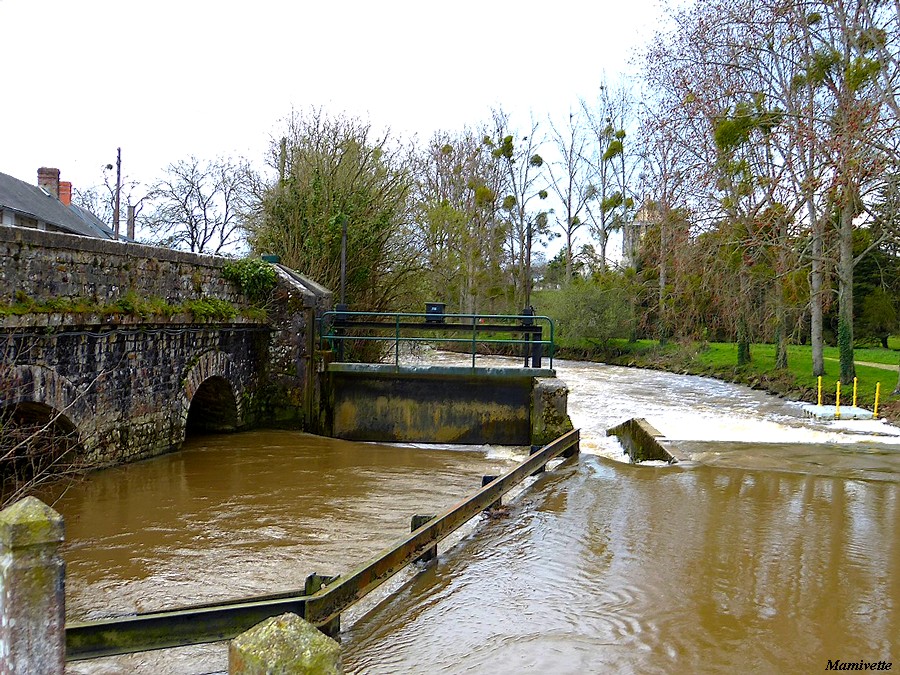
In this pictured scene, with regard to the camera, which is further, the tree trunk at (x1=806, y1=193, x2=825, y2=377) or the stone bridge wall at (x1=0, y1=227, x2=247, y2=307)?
the tree trunk at (x1=806, y1=193, x2=825, y2=377)

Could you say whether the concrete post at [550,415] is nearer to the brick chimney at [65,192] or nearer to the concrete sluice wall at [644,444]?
the concrete sluice wall at [644,444]

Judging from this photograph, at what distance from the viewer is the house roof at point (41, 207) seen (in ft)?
108

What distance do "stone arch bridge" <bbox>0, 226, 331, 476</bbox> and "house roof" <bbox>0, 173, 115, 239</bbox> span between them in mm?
20490

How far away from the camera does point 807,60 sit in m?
18.8

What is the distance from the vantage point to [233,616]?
446 centimetres

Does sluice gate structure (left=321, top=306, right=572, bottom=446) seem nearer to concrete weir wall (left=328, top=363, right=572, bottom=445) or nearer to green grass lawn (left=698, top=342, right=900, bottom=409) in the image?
concrete weir wall (left=328, top=363, right=572, bottom=445)

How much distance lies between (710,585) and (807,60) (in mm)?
16922

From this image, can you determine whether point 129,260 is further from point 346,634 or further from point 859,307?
point 859,307

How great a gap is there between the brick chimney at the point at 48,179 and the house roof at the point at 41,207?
1.28 m

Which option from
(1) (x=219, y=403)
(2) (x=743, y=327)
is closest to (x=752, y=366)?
(2) (x=743, y=327)

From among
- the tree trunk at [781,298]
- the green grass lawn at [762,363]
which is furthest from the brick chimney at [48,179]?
the tree trunk at [781,298]

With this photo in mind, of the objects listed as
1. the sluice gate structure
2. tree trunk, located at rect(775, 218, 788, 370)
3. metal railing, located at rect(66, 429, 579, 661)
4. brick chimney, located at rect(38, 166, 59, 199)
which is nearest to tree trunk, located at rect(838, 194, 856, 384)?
tree trunk, located at rect(775, 218, 788, 370)

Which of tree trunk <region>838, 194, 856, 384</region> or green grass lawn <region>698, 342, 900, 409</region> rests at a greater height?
tree trunk <region>838, 194, 856, 384</region>

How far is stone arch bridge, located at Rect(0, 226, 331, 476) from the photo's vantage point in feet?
27.0
